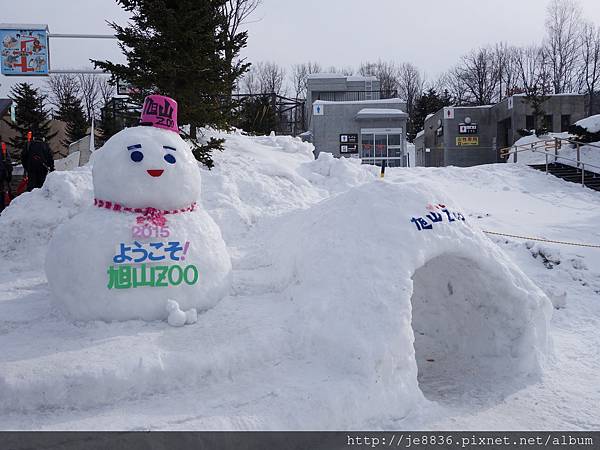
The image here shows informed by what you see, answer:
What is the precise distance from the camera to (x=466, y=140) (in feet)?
98.4

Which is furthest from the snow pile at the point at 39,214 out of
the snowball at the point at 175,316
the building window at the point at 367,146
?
the building window at the point at 367,146

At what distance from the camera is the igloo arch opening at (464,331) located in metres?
5.04

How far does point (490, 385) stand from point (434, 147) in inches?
1181

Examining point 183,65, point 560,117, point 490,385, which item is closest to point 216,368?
point 490,385

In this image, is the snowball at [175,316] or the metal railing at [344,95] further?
the metal railing at [344,95]

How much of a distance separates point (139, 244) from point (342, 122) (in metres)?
22.8

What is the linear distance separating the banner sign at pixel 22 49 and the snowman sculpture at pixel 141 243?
11.1 metres

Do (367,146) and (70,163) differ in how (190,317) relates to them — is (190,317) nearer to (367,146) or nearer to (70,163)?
(70,163)

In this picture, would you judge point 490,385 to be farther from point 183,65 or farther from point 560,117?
point 560,117

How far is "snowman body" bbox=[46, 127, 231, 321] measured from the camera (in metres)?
4.59

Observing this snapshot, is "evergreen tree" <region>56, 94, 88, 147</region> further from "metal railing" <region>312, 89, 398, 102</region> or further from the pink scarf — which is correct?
the pink scarf

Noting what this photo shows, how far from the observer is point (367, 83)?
32.4 m

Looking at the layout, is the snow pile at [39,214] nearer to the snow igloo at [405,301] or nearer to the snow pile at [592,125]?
the snow igloo at [405,301]

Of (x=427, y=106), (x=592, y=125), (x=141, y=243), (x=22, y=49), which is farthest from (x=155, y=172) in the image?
(x=427, y=106)
